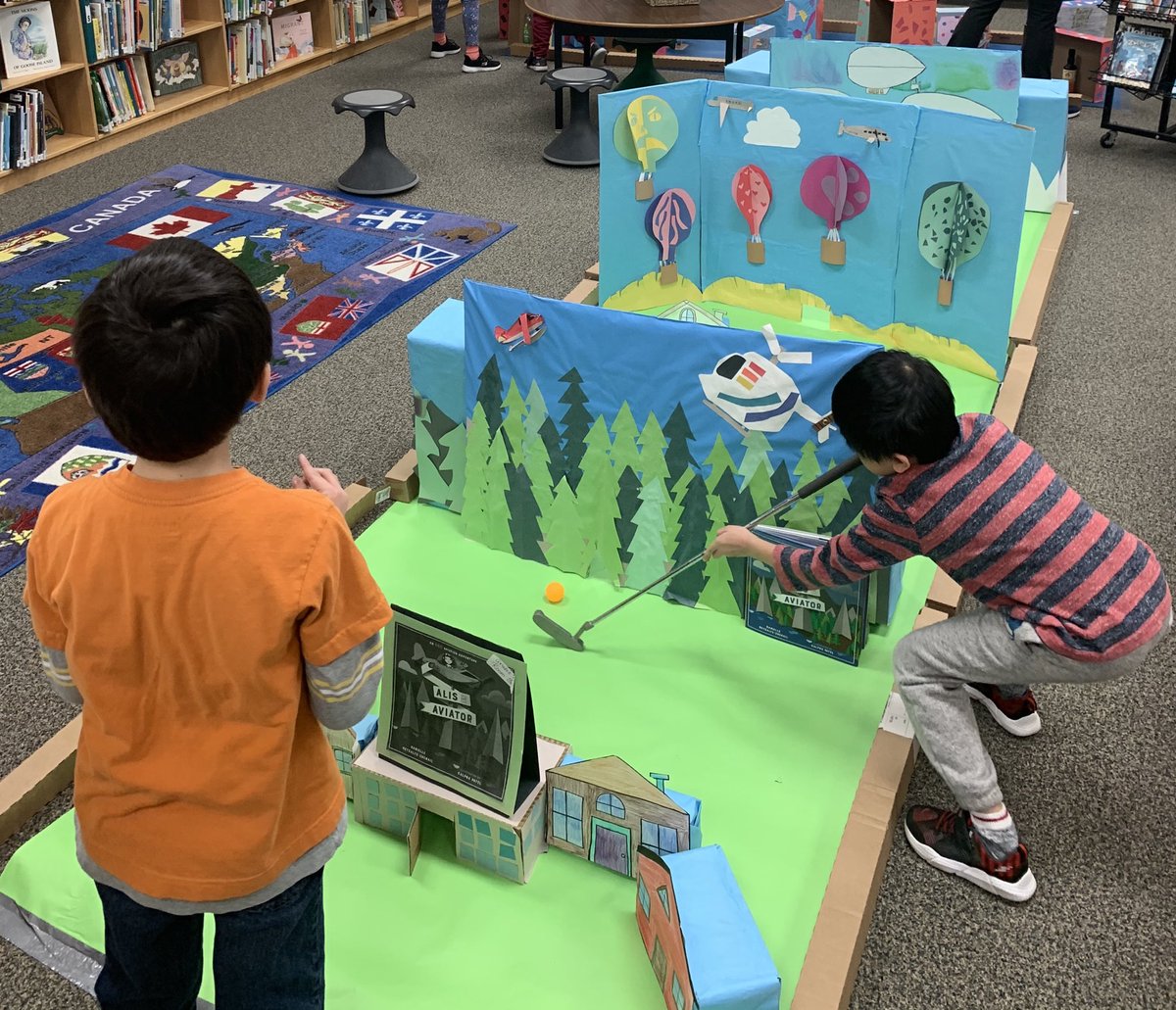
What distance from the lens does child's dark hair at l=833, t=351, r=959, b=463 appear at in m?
1.59

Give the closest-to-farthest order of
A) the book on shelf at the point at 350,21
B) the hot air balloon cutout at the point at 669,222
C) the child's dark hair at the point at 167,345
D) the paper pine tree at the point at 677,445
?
1. the child's dark hair at the point at 167,345
2. the paper pine tree at the point at 677,445
3. the hot air balloon cutout at the point at 669,222
4. the book on shelf at the point at 350,21

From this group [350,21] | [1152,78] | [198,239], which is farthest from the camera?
[350,21]

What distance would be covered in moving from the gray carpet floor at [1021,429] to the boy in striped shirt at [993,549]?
14 centimetres

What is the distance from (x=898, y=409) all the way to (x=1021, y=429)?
157 centimetres

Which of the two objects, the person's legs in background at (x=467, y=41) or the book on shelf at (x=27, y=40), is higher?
the book on shelf at (x=27, y=40)

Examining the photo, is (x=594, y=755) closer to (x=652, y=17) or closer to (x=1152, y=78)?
(x=652, y=17)

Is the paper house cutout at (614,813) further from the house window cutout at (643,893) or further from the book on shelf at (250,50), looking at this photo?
the book on shelf at (250,50)

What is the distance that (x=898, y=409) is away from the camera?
1.60m

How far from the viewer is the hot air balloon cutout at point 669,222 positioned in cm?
319

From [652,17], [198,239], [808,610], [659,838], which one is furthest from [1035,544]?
[652,17]

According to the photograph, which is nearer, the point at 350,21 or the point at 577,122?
the point at 577,122

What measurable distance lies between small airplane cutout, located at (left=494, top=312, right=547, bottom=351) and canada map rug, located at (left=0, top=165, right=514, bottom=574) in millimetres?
1187

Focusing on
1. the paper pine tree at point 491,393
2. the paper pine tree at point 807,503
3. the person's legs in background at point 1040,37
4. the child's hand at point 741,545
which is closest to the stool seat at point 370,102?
the paper pine tree at point 491,393

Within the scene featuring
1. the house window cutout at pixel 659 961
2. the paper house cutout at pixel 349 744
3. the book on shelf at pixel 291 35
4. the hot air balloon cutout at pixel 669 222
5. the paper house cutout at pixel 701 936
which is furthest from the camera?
the book on shelf at pixel 291 35
